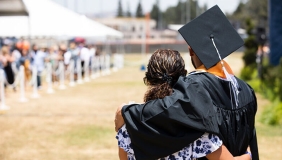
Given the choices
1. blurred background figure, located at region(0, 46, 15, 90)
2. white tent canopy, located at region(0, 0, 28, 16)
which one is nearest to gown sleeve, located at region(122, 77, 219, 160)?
white tent canopy, located at region(0, 0, 28, 16)

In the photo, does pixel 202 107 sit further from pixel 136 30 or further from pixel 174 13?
pixel 174 13

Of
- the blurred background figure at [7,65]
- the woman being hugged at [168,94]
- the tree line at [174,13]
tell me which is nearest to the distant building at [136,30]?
the tree line at [174,13]

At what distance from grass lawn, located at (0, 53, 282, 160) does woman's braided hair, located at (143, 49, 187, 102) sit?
504cm

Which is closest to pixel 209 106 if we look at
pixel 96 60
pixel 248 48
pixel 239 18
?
pixel 248 48

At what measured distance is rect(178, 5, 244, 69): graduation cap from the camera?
3.16m

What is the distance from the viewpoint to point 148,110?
9.36 ft

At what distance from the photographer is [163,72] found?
2.94 m

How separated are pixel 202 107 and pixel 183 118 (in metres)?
0.13

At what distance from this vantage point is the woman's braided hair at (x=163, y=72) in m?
2.94

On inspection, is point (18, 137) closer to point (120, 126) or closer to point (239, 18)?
point (120, 126)


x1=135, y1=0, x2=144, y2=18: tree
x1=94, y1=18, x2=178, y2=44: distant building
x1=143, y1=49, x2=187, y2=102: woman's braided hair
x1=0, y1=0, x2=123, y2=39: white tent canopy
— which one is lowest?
x1=94, y1=18, x2=178, y2=44: distant building

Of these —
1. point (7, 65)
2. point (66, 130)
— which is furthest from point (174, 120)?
point (7, 65)

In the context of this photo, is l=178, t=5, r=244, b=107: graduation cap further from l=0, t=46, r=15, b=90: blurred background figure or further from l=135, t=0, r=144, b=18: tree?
l=135, t=0, r=144, b=18: tree

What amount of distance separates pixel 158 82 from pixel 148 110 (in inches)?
7.9
